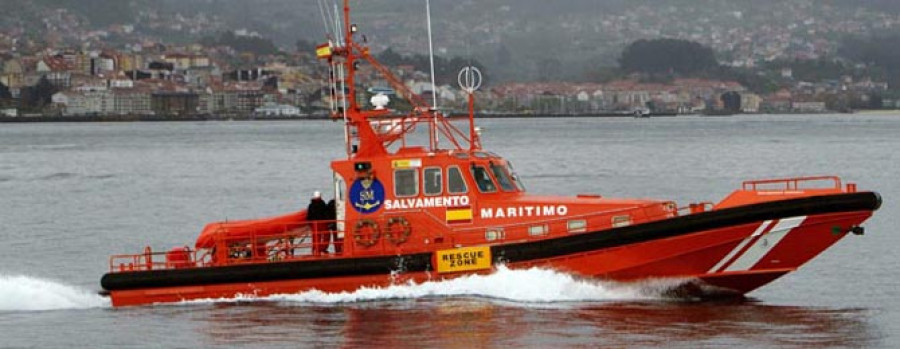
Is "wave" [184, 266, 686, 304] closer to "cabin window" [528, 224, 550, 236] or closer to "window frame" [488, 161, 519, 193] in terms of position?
"cabin window" [528, 224, 550, 236]

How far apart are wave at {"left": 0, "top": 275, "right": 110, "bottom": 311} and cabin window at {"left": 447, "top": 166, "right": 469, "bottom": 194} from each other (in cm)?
459

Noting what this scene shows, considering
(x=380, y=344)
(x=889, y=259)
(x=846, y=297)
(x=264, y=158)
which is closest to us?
(x=380, y=344)

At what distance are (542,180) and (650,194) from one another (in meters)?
8.07

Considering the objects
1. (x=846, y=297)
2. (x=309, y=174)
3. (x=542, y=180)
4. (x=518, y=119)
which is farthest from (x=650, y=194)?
(x=518, y=119)

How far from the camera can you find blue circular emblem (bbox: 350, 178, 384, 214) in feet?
65.5

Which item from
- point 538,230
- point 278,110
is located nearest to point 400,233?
point 538,230

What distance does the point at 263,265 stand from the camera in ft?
66.0

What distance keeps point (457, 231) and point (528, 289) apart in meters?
1.04

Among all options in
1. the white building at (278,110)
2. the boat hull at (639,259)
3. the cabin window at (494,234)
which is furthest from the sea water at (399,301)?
the white building at (278,110)

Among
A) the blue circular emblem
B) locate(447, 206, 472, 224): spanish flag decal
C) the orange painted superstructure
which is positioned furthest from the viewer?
the blue circular emblem

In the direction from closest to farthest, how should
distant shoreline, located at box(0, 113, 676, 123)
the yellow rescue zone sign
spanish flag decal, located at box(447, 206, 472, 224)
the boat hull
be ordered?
the boat hull → the yellow rescue zone sign → spanish flag decal, located at box(447, 206, 472, 224) → distant shoreline, located at box(0, 113, 676, 123)

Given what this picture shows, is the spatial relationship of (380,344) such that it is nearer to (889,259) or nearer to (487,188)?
(487,188)

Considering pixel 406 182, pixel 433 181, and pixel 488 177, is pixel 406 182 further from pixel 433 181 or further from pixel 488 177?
pixel 488 177

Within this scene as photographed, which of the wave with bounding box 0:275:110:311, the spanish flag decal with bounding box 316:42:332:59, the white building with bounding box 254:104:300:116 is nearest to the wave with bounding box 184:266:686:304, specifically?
the spanish flag decal with bounding box 316:42:332:59
